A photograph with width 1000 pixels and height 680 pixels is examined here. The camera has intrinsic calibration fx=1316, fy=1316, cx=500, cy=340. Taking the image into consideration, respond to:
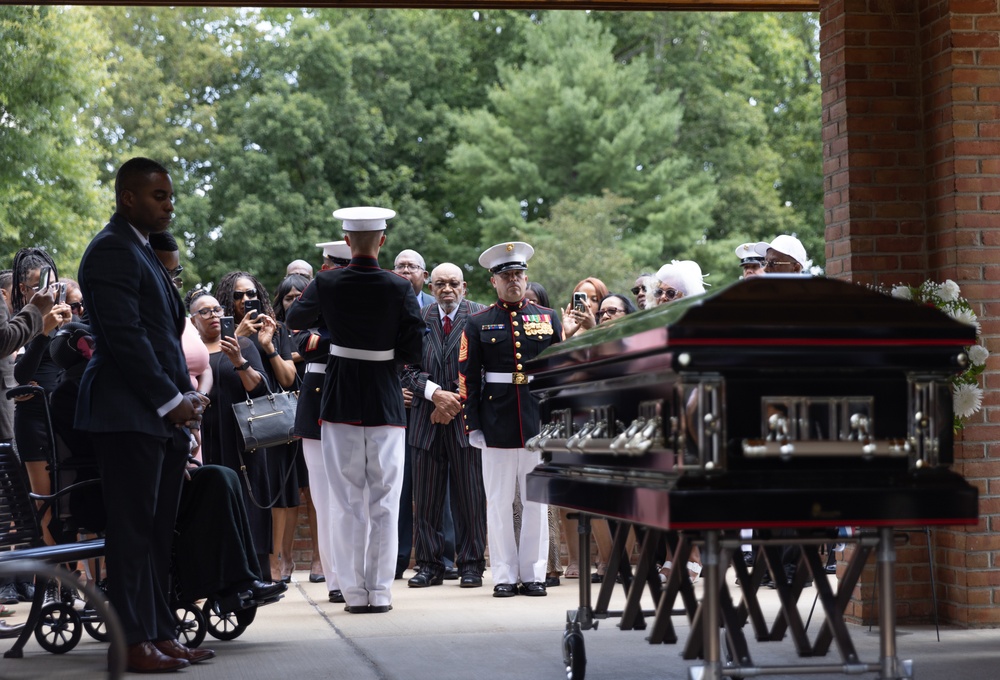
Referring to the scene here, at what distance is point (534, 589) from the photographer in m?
8.11

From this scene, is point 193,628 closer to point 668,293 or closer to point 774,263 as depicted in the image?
point 668,293

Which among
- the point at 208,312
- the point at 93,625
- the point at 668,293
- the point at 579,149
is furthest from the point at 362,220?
the point at 579,149

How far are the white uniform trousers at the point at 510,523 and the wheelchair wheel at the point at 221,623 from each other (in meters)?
1.93

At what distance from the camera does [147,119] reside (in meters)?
35.9

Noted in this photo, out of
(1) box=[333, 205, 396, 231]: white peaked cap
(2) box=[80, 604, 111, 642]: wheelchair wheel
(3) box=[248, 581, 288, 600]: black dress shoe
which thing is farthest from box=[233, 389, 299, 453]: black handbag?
(3) box=[248, 581, 288, 600]: black dress shoe

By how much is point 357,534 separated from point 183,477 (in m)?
1.86

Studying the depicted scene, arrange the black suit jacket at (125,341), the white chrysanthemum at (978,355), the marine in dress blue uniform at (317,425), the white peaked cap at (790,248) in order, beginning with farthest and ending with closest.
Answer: the marine in dress blue uniform at (317,425) < the white peaked cap at (790,248) < the white chrysanthemum at (978,355) < the black suit jacket at (125,341)

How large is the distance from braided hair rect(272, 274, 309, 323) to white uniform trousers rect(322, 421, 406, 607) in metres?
2.11

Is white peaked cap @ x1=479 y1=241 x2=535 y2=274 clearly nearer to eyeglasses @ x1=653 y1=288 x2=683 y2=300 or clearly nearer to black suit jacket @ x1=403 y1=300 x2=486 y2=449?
eyeglasses @ x1=653 y1=288 x2=683 y2=300

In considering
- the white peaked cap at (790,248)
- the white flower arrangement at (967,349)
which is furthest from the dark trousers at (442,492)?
the white flower arrangement at (967,349)

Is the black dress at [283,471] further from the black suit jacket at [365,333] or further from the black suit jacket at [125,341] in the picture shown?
the black suit jacket at [125,341]

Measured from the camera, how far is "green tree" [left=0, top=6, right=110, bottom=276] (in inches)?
1115

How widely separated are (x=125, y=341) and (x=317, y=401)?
285 centimetres

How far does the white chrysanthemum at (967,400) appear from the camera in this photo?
6129mm
